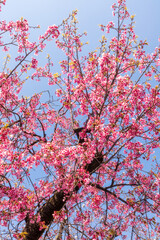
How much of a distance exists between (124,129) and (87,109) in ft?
4.74

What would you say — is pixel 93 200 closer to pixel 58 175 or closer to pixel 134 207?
pixel 58 175

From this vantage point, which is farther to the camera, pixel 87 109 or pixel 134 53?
pixel 134 53

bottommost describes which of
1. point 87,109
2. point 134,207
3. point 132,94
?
point 134,207

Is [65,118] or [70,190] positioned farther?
[65,118]

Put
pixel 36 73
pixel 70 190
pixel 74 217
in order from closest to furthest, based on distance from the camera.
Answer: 1. pixel 70 190
2. pixel 74 217
3. pixel 36 73

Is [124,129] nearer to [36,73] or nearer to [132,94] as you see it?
[132,94]

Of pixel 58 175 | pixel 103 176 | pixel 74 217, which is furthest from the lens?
pixel 103 176

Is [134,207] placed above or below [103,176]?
below

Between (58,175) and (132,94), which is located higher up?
(132,94)

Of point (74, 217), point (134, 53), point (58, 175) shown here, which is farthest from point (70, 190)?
point (134, 53)

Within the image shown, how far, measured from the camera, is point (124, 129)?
19.9 feet

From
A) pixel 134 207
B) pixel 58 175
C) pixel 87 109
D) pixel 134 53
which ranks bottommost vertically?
pixel 58 175

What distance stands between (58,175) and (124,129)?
92.2 inches

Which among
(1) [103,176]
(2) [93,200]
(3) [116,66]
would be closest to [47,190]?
(2) [93,200]
